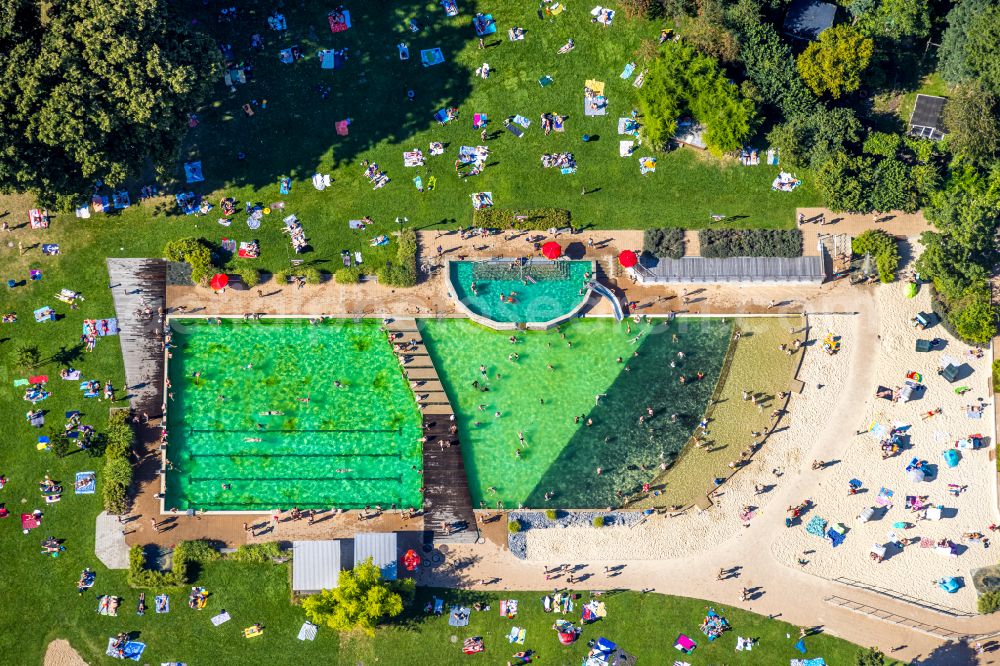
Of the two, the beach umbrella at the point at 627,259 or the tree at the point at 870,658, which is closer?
the tree at the point at 870,658

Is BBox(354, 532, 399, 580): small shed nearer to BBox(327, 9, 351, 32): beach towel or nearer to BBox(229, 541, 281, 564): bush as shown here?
BBox(229, 541, 281, 564): bush

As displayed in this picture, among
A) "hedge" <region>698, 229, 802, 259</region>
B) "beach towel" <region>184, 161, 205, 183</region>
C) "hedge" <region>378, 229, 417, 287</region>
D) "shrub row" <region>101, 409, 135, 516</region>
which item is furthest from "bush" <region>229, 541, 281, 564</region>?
"hedge" <region>698, 229, 802, 259</region>

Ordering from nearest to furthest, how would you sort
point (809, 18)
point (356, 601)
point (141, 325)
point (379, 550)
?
point (356, 601), point (379, 550), point (141, 325), point (809, 18)

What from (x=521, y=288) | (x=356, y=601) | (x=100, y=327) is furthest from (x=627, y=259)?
(x=100, y=327)

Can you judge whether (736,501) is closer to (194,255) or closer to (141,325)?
(194,255)

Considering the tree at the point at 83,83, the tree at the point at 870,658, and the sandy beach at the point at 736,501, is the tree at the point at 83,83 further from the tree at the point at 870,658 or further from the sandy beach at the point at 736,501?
the tree at the point at 870,658

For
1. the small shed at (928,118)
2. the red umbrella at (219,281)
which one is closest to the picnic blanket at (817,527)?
the small shed at (928,118)

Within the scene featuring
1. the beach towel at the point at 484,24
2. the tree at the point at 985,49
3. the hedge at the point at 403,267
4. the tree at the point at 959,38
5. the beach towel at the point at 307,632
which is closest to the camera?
the tree at the point at 985,49

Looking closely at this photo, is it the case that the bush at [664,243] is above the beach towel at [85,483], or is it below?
above
